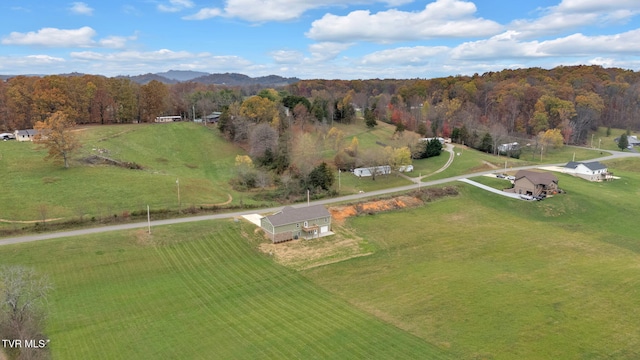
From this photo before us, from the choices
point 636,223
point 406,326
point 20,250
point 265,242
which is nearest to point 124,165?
point 20,250

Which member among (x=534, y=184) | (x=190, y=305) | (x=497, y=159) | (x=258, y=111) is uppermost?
(x=258, y=111)

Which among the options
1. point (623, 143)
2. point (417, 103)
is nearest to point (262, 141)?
point (417, 103)

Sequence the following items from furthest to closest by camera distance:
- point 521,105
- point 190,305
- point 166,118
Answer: point 521,105, point 166,118, point 190,305

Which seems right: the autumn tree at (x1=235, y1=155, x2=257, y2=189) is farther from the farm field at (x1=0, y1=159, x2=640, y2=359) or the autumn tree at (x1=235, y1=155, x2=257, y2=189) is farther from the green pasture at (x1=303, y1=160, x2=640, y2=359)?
the green pasture at (x1=303, y1=160, x2=640, y2=359)

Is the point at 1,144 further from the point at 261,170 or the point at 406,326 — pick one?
the point at 406,326

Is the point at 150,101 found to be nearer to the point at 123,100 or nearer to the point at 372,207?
the point at 123,100

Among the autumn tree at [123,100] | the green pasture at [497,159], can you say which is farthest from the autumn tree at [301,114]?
the autumn tree at [123,100]

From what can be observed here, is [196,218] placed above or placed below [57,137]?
below

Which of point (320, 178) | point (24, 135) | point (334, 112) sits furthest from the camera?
point (334, 112)
